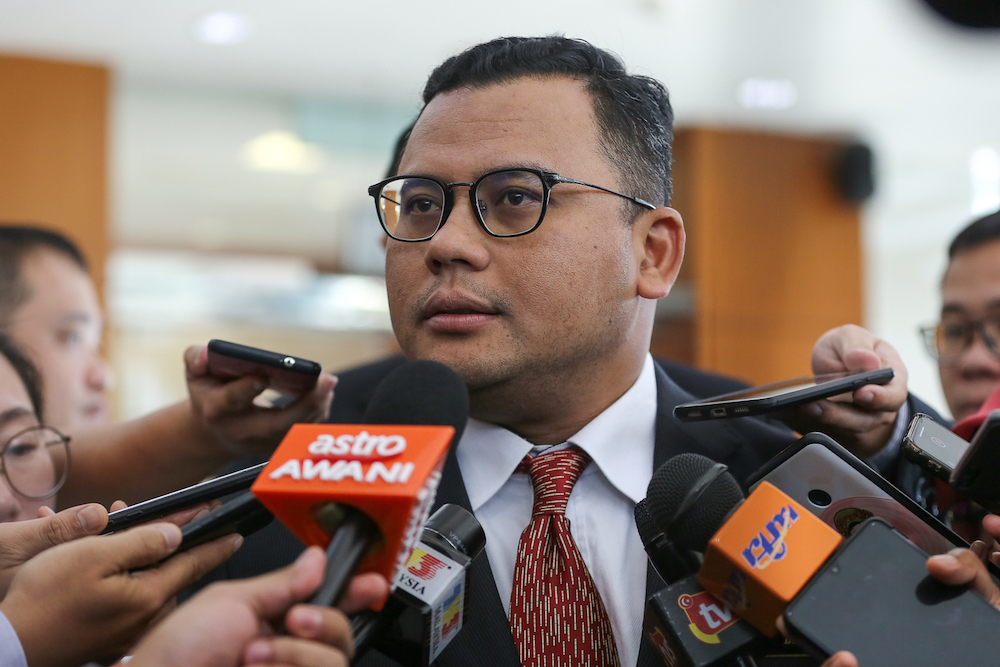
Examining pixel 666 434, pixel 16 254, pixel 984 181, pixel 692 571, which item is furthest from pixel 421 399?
pixel 984 181

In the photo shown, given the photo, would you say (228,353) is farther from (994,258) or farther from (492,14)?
(492,14)

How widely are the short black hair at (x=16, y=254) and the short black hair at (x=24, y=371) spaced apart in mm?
511

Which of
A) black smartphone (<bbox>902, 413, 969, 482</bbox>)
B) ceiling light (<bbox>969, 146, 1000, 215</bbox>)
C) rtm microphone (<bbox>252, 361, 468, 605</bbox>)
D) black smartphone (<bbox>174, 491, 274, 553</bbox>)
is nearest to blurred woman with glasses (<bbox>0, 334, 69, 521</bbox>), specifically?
black smartphone (<bbox>174, 491, 274, 553</bbox>)

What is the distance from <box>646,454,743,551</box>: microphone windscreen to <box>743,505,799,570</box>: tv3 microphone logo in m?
0.04

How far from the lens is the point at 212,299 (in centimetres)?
602

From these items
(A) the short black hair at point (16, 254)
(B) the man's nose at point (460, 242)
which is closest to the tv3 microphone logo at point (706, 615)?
(B) the man's nose at point (460, 242)

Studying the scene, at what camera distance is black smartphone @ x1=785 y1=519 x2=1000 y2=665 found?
2.63 ft

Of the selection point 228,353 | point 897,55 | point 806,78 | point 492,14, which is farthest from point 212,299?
point 228,353

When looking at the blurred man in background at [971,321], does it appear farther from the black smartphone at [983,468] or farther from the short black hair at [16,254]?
the short black hair at [16,254]

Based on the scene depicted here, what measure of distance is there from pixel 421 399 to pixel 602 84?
0.83 meters

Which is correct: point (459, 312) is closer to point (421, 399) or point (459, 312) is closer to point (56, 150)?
point (421, 399)

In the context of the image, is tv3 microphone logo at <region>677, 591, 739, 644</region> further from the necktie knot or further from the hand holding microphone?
the necktie knot

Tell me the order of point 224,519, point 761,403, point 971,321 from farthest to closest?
point 971,321
point 761,403
point 224,519

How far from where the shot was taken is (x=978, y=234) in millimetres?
2082
